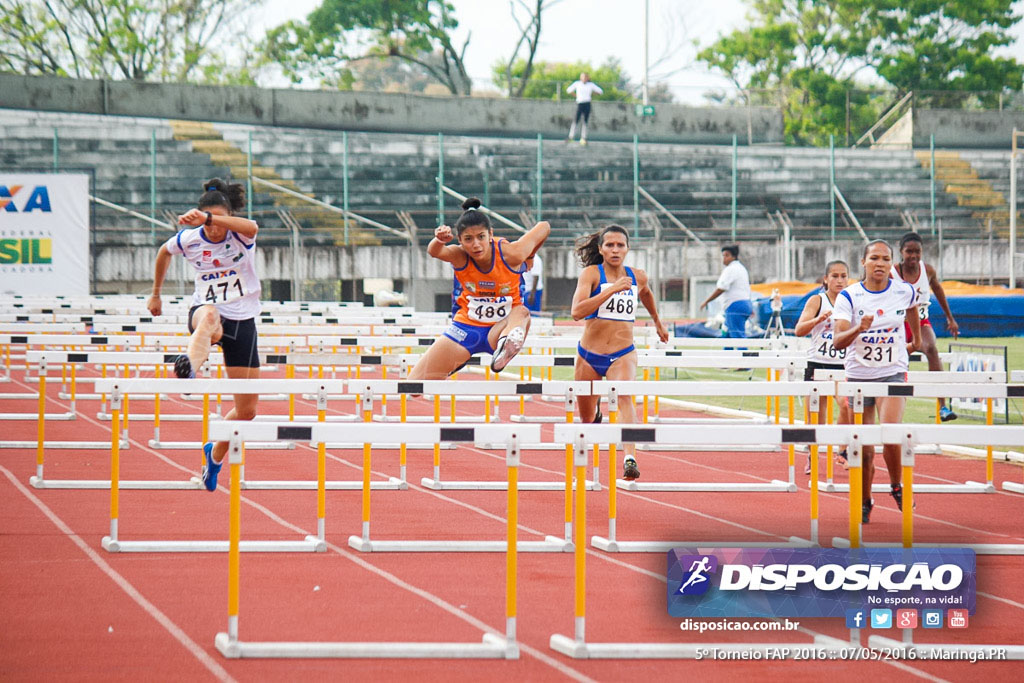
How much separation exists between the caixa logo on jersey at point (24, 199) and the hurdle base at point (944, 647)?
20.7 meters

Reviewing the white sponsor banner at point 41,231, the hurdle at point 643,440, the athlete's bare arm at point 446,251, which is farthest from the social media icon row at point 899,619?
the white sponsor banner at point 41,231

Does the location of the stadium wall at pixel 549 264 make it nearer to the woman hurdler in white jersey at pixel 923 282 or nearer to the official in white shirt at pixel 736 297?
the official in white shirt at pixel 736 297

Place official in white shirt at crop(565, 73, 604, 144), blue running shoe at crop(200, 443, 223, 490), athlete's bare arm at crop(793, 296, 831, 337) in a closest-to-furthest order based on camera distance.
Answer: blue running shoe at crop(200, 443, 223, 490) → athlete's bare arm at crop(793, 296, 831, 337) → official in white shirt at crop(565, 73, 604, 144)

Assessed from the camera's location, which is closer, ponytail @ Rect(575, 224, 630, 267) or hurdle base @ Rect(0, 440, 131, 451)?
ponytail @ Rect(575, 224, 630, 267)

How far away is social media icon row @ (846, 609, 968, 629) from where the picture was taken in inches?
197

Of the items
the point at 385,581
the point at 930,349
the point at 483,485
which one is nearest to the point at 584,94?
the point at 930,349

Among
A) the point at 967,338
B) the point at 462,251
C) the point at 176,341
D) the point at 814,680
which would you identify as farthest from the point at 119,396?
the point at 967,338

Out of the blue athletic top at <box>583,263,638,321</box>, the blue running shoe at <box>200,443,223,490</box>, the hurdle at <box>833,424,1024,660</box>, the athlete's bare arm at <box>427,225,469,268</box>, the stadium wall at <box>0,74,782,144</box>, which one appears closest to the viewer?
the hurdle at <box>833,424,1024,660</box>

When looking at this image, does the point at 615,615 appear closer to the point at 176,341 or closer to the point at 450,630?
the point at 450,630

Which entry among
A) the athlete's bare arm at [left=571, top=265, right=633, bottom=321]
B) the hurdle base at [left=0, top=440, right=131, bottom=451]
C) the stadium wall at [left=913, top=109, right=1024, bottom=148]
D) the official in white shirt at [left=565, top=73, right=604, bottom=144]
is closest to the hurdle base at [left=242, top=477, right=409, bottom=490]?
the athlete's bare arm at [left=571, top=265, right=633, bottom=321]

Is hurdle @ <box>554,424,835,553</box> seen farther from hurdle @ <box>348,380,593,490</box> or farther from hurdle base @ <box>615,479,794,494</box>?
hurdle base @ <box>615,479,794,494</box>

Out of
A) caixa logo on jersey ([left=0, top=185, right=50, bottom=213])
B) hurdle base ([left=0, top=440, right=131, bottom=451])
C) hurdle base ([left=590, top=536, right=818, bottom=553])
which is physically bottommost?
hurdle base ([left=590, top=536, right=818, bottom=553])

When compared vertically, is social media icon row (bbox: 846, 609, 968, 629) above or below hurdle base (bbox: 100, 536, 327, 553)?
above

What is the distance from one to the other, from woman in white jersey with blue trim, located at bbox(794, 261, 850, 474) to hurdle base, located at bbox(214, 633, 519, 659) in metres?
5.62
